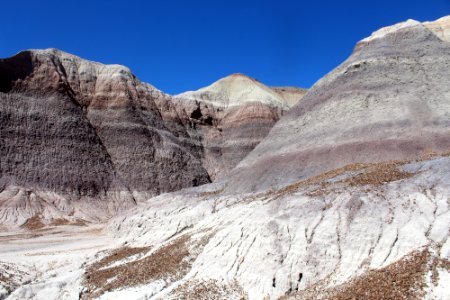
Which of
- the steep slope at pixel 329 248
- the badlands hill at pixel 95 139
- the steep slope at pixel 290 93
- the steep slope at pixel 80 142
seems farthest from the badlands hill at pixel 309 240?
the steep slope at pixel 290 93

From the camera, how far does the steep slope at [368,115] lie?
107ft

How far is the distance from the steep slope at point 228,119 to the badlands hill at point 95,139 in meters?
0.20

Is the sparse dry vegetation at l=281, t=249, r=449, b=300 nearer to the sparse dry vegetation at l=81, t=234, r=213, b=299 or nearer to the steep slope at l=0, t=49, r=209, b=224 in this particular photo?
the sparse dry vegetation at l=81, t=234, r=213, b=299

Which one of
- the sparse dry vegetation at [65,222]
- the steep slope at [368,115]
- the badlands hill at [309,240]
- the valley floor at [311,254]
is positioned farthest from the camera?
the sparse dry vegetation at [65,222]

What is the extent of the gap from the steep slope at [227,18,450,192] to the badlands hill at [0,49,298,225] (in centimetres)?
2444

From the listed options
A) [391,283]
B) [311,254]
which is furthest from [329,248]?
[391,283]

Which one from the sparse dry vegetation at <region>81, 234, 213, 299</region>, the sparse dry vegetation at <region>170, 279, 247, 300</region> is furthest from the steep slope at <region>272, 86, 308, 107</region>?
the sparse dry vegetation at <region>170, 279, 247, 300</region>

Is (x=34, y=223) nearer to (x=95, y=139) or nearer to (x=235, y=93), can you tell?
(x=95, y=139)

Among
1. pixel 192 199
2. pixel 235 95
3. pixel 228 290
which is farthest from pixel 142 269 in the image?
pixel 235 95

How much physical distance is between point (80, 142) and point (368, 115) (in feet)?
128

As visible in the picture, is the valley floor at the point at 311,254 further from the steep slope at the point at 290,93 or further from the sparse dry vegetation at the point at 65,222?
the steep slope at the point at 290,93

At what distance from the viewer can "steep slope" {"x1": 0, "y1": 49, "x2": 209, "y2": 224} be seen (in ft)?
183

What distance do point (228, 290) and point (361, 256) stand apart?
4415mm

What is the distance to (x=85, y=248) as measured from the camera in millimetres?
30328
